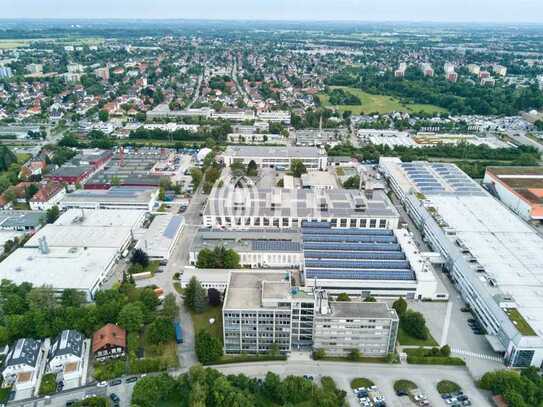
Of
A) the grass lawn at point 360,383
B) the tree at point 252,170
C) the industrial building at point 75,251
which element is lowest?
the grass lawn at point 360,383

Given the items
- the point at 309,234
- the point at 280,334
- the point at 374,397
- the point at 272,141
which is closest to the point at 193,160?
the point at 272,141

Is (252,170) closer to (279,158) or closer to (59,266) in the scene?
(279,158)

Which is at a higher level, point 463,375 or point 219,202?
point 219,202

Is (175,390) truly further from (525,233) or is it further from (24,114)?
(24,114)

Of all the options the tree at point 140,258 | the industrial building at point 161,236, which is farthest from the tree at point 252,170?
the tree at point 140,258

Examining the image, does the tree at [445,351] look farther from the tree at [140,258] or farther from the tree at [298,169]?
the tree at [298,169]

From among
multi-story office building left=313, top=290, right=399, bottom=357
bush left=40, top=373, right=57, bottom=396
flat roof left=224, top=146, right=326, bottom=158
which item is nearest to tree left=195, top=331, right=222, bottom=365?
multi-story office building left=313, top=290, right=399, bottom=357
